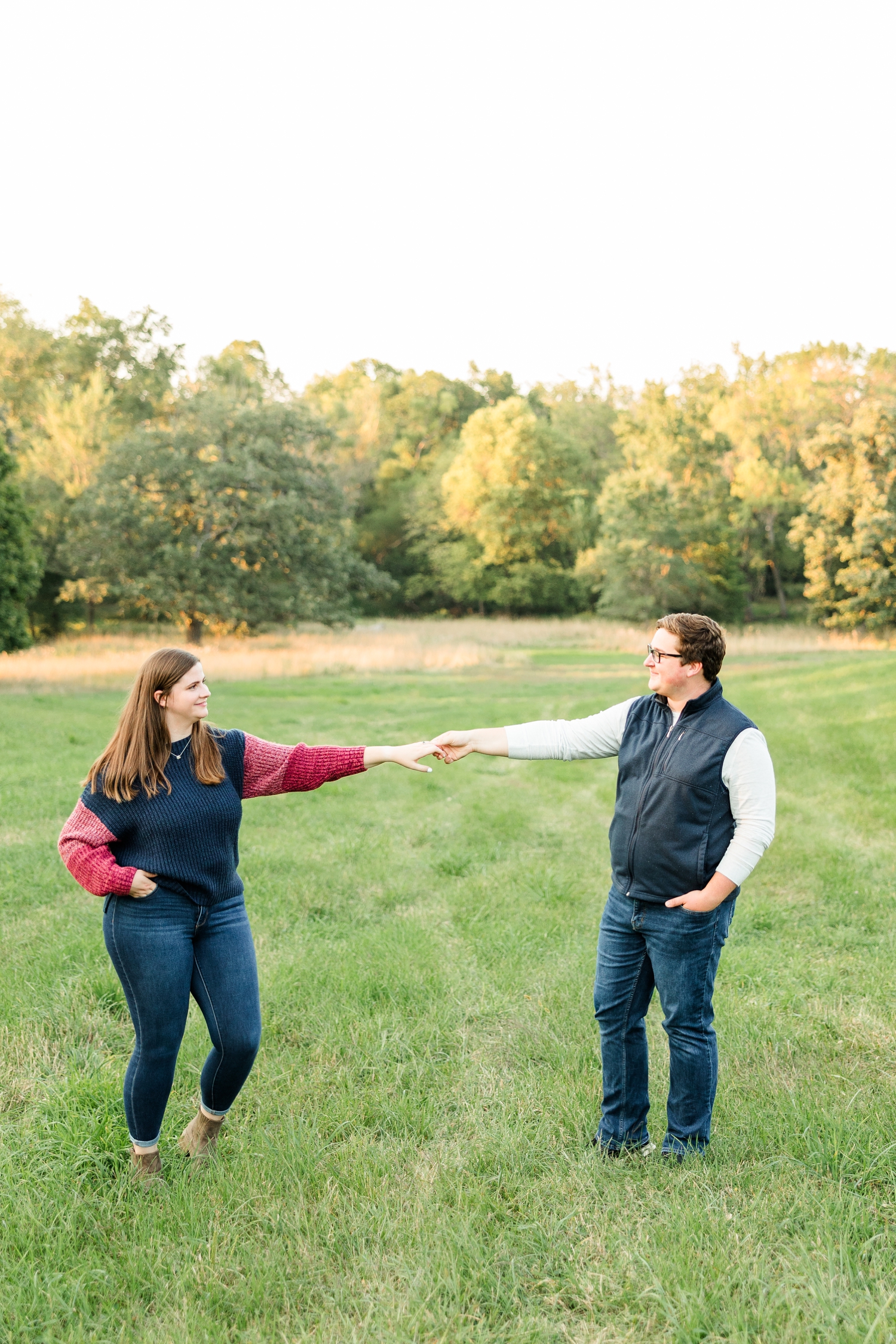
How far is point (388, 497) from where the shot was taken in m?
62.4

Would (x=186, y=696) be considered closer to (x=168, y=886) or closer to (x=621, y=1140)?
(x=168, y=886)

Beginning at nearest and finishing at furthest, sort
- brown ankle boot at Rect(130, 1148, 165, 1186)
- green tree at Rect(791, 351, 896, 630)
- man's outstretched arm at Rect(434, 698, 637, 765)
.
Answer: brown ankle boot at Rect(130, 1148, 165, 1186) < man's outstretched arm at Rect(434, 698, 637, 765) < green tree at Rect(791, 351, 896, 630)

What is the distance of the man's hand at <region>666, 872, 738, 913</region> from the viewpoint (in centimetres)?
339

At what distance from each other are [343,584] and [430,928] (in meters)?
26.9

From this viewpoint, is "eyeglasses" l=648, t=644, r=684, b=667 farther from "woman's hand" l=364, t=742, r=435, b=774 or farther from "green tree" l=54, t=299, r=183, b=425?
"green tree" l=54, t=299, r=183, b=425

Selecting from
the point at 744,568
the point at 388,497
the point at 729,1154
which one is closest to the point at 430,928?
the point at 729,1154

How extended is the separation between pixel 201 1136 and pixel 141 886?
1.14m

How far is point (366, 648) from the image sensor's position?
31656 millimetres

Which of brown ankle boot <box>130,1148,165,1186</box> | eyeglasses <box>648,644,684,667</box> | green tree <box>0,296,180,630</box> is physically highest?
green tree <box>0,296,180,630</box>

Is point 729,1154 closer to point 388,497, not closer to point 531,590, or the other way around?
point 531,590

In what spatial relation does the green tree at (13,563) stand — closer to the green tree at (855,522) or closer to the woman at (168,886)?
the woman at (168,886)

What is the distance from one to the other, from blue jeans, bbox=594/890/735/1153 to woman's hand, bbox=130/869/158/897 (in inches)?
66.6

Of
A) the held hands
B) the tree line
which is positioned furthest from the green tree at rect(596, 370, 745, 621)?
the held hands

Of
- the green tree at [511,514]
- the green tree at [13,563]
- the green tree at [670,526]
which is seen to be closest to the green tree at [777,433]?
the green tree at [670,526]
